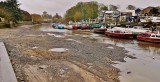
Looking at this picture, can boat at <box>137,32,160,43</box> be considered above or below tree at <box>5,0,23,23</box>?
below

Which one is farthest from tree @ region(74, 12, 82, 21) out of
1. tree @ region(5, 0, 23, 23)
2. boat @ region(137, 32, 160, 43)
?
boat @ region(137, 32, 160, 43)

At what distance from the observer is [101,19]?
108062mm

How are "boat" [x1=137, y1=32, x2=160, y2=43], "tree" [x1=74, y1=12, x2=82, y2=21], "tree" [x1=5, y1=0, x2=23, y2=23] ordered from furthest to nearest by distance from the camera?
"tree" [x1=74, y1=12, x2=82, y2=21], "tree" [x1=5, y1=0, x2=23, y2=23], "boat" [x1=137, y1=32, x2=160, y2=43]

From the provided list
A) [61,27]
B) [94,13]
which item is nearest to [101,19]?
[94,13]

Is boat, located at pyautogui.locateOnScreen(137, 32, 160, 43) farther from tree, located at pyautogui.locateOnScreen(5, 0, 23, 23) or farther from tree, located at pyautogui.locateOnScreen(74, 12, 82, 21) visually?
tree, located at pyautogui.locateOnScreen(74, 12, 82, 21)

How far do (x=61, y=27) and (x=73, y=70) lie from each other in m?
63.9

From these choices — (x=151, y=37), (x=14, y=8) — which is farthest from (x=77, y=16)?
(x=151, y=37)

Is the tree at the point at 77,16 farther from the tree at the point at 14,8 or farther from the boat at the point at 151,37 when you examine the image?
the boat at the point at 151,37

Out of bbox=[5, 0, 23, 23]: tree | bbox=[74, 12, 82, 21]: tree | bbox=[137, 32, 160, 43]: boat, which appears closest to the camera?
bbox=[137, 32, 160, 43]: boat

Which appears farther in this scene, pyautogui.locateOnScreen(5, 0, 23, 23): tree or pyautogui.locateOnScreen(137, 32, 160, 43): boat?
pyautogui.locateOnScreen(5, 0, 23, 23): tree

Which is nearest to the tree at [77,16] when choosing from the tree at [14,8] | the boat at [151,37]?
the tree at [14,8]

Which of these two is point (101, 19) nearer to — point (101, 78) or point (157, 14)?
point (157, 14)

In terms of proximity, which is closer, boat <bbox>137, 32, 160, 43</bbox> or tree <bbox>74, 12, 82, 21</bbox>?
boat <bbox>137, 32, 160, 43</bbox>

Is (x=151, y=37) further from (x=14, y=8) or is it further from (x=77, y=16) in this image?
(x=77, y=16)
